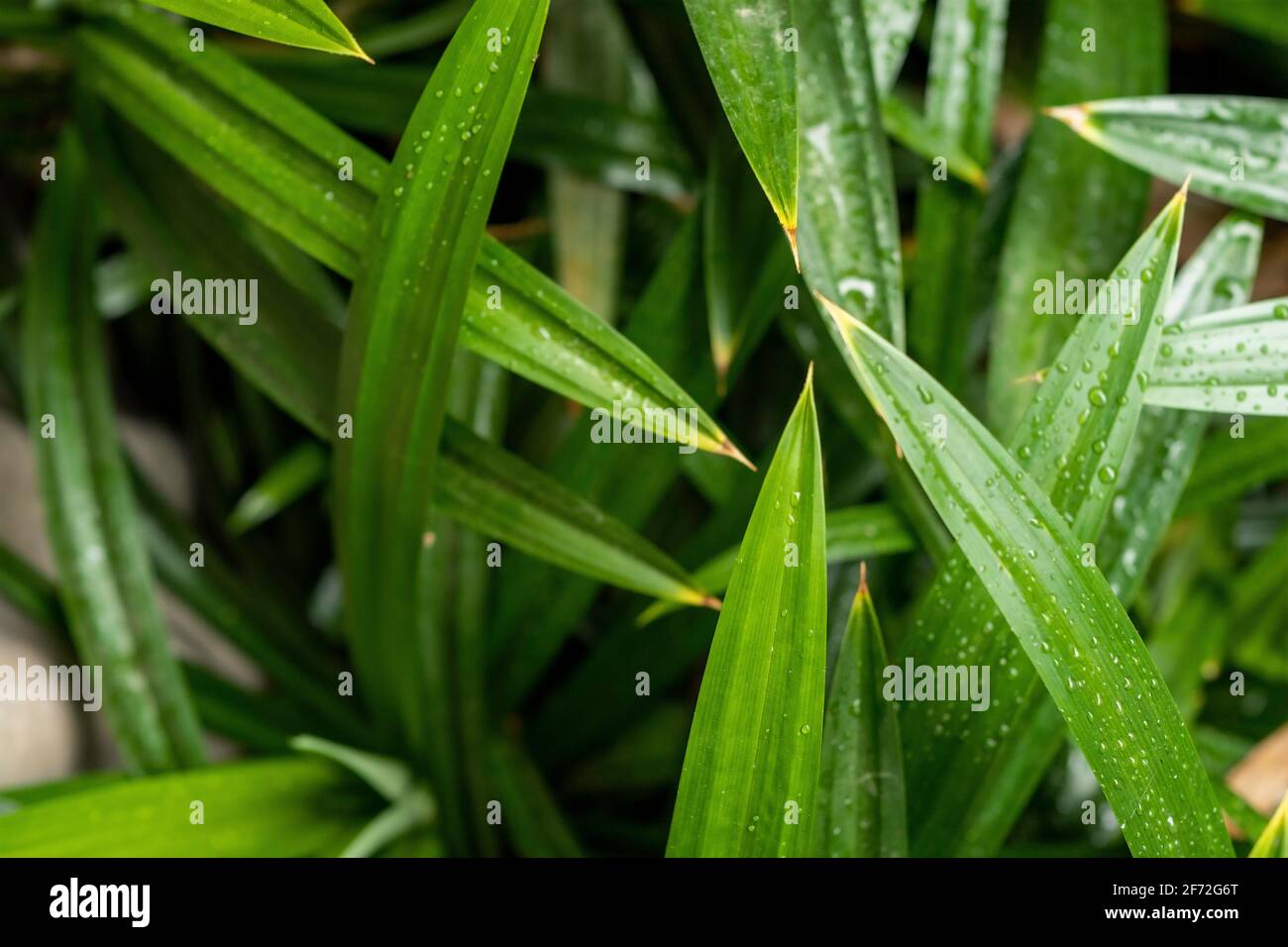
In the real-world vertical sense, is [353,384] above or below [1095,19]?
below

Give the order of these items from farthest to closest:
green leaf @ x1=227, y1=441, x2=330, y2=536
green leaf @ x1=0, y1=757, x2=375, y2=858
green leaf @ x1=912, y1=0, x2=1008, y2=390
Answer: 1. green leaf @ x1=227, y1=441, x2=330, y2=536
2. green leaf @ x1=912, y1=0, x2=1008, y2=390
3. green leaf @ x1=0, y1=757, x2=375, y2=858

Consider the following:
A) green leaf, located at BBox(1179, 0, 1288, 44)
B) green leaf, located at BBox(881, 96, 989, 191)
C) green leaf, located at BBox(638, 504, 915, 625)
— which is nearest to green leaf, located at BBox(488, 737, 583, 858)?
green leaf, located at BBox(638, 504, 915, 625)

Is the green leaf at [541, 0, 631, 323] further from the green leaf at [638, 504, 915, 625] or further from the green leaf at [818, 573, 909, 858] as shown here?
the green leaf at [818, 573, 909, 858]

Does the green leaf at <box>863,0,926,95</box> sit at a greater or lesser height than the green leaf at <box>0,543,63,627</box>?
greater

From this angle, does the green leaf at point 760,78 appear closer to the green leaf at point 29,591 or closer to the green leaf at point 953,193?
the green leaf at point 953,193

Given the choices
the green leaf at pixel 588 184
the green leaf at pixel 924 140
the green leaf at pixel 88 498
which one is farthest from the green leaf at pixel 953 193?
the green leaf at pixel 88 498

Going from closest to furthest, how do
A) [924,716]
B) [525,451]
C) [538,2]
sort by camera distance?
1. [538,2]
2. [924,716]
3. [525,451]
